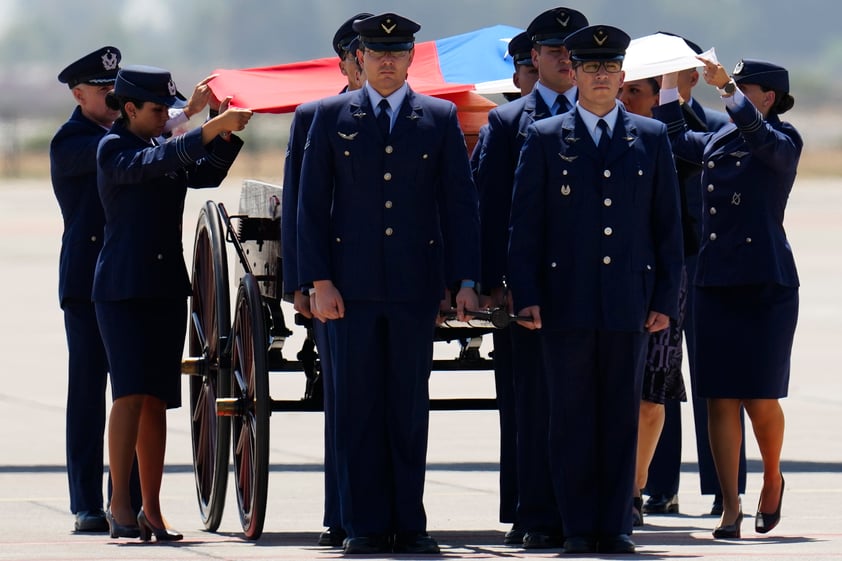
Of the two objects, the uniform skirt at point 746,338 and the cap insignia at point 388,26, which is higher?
the cap insignia at point 388,26

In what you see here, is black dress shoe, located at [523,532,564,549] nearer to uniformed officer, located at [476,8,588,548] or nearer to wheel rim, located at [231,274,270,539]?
uniformed officer, located at [476,8,588,548]

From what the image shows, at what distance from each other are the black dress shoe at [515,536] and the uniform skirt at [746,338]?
101 cm

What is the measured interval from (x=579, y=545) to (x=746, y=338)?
130 cm

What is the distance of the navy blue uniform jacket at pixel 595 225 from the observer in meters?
6.55

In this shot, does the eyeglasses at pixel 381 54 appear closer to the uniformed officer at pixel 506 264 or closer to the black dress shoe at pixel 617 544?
the uniformed officer at pixel 506 264

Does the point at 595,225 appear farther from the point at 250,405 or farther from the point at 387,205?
the point at 250,405

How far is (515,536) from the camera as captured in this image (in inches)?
278

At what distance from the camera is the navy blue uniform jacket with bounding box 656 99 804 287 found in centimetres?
738

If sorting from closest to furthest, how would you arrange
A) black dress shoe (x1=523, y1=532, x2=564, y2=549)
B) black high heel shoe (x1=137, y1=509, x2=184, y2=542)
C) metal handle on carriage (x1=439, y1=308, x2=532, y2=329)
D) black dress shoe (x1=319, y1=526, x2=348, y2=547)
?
1. metal handle on carriage (x1=439, y1=308, x2=532, y2=329)
2. black dress shoe (x1=523, y1=532, x2=564, y2=549)
3. black dress shoe (x1=319, y1=526, x2=348, y2=547)
4. black high heel shoe (x1=137, y1=509, x2=184, y2=542)

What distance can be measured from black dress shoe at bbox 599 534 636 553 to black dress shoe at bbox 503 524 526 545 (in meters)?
0.49

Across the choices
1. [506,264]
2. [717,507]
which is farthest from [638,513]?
[506,264]

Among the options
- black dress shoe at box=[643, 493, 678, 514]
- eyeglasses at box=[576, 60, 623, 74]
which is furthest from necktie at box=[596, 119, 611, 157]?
black dress shoe at box=[643, 493, 678, 514]

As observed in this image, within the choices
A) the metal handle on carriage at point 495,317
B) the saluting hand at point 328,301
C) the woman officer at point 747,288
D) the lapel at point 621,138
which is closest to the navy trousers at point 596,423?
the metal handle on carriage at point 495,317

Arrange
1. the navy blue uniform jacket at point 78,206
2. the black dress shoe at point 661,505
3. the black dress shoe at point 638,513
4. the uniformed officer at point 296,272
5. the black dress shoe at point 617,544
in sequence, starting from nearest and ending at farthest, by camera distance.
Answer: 1. the black dress shoe at point 617,544
2. the uniformed officer at point 296,272
3. the navy blue uniform jacket at point 78,206
4. the black dress shoe at point 638,513
5. the black dress shoe at point 661,505
